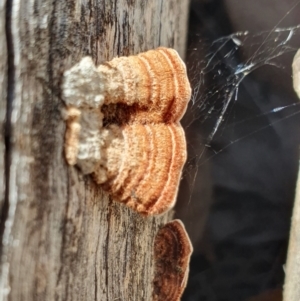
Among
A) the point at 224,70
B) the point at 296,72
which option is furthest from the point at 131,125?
the point at 296,72

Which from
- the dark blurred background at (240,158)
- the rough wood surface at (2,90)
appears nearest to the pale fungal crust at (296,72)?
the dark blurred background at (240,158)

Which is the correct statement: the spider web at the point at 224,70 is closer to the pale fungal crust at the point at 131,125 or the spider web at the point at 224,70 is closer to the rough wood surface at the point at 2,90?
the pale fungal crust at the point at 131,125

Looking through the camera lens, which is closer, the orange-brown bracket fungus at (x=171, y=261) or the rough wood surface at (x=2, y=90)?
the rough wood surface at (x=2, y=90)

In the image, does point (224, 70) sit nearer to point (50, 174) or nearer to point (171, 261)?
point (171, 261)

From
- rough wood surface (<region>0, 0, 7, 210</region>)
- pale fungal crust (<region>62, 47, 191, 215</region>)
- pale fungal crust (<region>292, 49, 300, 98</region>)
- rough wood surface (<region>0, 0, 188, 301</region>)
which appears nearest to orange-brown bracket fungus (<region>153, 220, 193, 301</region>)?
rough wood surface (<region>0, 0, 188, 301</region>)

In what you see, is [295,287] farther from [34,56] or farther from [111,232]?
[34,56]

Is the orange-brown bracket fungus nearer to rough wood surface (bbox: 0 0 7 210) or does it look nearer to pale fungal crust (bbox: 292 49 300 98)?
rough wood surface (bbox: 0 0 7 210)
